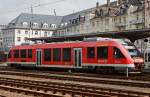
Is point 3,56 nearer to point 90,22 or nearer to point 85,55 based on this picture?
point 90,22

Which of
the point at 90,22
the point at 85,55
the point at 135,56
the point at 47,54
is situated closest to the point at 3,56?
the point at 47,54

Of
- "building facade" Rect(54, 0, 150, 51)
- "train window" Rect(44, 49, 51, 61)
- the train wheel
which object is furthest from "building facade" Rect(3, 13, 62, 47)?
the train wheel

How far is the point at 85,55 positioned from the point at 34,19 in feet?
303

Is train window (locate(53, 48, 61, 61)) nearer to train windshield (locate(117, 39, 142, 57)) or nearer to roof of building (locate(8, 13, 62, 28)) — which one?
train windshield (locate(117, 39, 142, 57))

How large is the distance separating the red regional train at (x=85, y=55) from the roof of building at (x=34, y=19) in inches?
3148

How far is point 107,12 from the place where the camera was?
91750mm

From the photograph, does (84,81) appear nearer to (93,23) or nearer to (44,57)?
(44,57)

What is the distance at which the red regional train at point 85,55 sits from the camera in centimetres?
3028

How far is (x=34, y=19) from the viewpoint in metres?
124

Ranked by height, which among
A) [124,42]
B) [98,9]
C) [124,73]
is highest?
[98,9]

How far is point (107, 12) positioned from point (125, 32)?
187 ft

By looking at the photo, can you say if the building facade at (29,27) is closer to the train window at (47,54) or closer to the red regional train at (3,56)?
the red regional train at (3,56)

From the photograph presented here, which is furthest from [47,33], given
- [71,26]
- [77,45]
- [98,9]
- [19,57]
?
[77,45]

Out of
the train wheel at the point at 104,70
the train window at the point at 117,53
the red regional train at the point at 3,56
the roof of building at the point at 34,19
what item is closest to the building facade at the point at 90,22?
the roof of building at the point at 34,19
